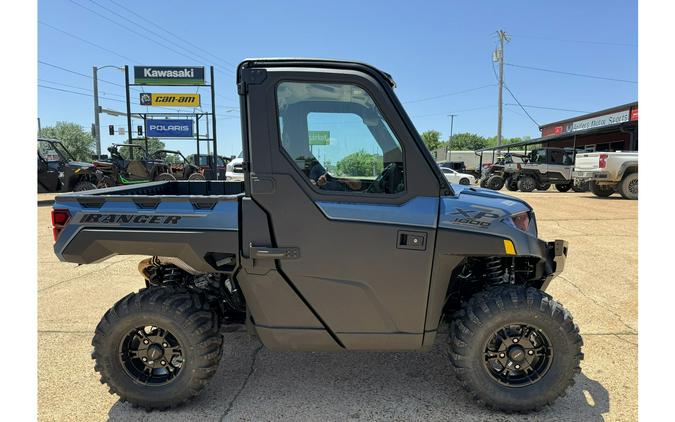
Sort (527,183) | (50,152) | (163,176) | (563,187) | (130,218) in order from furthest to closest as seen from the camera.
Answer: (563,187) < (527,183) < (163,176) < (50,152) < (130,218)

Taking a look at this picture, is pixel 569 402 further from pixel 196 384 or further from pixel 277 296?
pixel 196 384

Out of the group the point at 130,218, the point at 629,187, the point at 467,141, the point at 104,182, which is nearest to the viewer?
the point at 130,218

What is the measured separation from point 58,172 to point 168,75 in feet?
33.9

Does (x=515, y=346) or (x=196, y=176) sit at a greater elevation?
(x=196, y=176)

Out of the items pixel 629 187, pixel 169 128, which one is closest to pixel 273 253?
pixel 629 187

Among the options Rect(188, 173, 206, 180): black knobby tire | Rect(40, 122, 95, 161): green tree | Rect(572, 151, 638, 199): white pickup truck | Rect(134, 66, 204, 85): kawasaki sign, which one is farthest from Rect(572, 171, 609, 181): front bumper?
Rect(40, 122, 95, 161): green tree

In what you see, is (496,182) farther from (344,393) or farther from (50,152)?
(344,393)

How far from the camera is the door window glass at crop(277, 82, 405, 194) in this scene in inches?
95.7

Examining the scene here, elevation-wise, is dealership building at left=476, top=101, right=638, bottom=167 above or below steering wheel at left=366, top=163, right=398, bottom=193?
above

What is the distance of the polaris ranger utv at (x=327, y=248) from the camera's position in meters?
2.39

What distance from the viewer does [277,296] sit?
8.05ft

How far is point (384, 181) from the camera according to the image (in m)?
2.47

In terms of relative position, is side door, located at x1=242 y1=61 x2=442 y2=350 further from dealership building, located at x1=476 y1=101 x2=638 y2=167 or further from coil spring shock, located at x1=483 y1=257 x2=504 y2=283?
dealership building, located at x1=476 y1=101 x2=638 y2=167

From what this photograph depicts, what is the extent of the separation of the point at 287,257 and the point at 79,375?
2.08 metres
